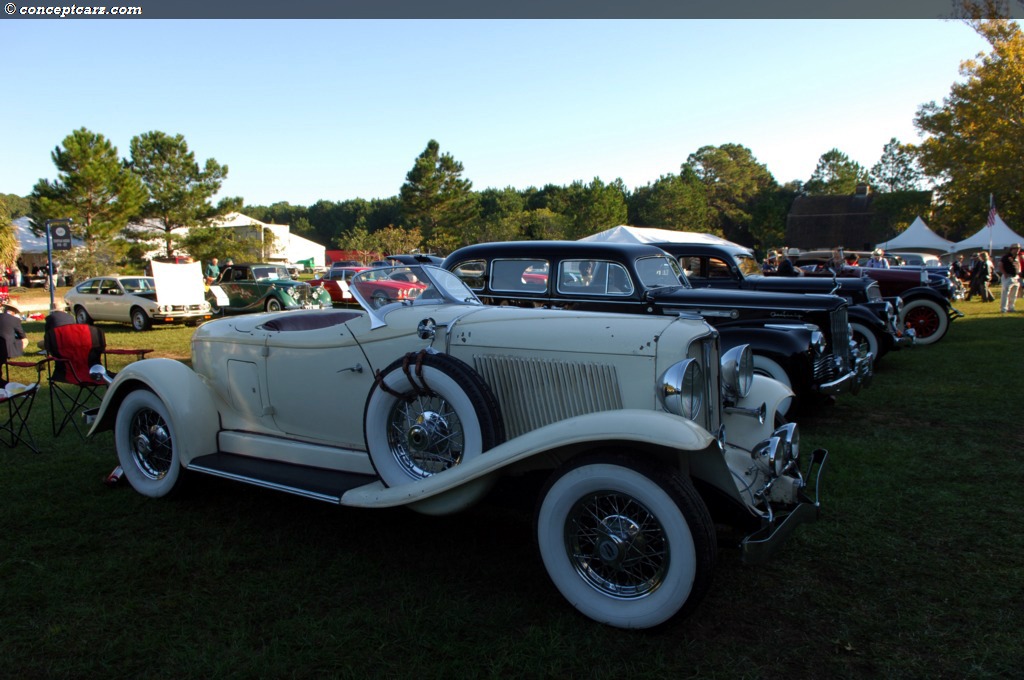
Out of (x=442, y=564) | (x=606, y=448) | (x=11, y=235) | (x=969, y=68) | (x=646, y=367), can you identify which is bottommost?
(x=442, y=564)

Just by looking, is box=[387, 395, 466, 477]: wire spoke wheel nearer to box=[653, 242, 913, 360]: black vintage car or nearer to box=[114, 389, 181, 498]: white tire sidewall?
box=[114, 389, 181, 498]: white tire sidewall

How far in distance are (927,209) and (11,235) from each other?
2194 inches

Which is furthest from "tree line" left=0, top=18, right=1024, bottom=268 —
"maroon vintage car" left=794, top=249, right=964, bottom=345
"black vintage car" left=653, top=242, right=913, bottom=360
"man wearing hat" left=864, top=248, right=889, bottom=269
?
"black vintage car" left=653, top=242, right=913, bottom=360

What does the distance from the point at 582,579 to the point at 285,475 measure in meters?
1.86

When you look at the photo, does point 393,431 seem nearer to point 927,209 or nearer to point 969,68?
point 969,68

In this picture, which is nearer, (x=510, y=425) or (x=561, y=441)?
(x=561, y=441)

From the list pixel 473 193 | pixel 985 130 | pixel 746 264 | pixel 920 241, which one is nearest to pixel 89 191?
pixel 473 193

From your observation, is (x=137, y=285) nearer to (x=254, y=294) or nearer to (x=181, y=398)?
(x=254, y=294)

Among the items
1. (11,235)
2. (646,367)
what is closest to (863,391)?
(646,367)

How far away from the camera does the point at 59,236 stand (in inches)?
517

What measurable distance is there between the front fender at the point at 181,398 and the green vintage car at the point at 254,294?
13.2m

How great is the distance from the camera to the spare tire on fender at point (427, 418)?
10.4 feet

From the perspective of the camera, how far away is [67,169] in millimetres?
33375

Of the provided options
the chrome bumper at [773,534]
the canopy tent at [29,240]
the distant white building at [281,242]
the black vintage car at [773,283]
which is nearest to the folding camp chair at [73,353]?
the chrome bumper at [773,534]
